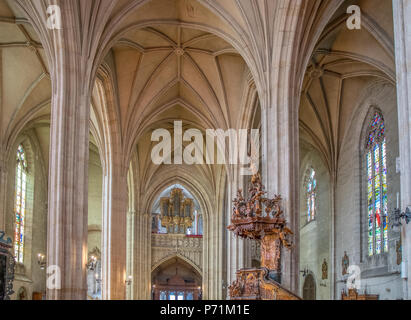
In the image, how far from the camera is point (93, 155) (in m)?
34.9

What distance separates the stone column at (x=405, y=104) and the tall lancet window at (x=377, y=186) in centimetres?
1188

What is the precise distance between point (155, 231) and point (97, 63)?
2015 cm

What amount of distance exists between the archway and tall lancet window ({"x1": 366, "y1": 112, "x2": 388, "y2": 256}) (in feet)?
56.4

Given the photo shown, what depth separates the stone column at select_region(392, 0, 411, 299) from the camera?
9586 millimetres

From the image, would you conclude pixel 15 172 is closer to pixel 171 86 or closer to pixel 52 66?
pixel 171 86

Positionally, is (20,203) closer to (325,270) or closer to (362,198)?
(325,270)

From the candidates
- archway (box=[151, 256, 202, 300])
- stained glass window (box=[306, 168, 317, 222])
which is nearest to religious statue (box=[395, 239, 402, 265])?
stained glass window (box=[306, 168, 317, 222])

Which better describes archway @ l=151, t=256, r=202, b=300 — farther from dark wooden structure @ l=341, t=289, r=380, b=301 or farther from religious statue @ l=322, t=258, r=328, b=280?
dark wooden structure @ l=341, t=289, r=380, b=301

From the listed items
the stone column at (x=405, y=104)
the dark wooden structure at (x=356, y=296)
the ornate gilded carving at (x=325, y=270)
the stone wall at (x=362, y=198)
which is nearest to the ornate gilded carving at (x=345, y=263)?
the stone wall at (x=362, y=198)

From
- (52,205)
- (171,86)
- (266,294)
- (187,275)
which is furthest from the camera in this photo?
(187,275)

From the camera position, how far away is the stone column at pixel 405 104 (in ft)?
31.4

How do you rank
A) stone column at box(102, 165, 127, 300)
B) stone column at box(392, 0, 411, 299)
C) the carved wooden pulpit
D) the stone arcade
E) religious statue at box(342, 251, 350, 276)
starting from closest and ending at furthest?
1. stone column at box(392, 0, 411, 299)
2. the carved wooden pulpit
3. the stone arcade
4. religious statue at box(342, 251, 350, 276)
5. stone column at box(102, 165, 127, 300)
